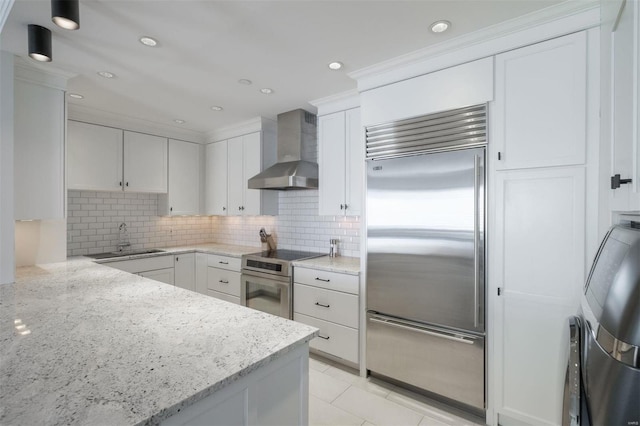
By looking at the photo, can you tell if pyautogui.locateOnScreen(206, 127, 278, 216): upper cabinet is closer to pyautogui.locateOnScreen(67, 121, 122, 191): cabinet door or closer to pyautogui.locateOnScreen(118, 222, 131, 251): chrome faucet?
pyautogui.locateOnScreen(118, 222, 131, 251): chrome faucet

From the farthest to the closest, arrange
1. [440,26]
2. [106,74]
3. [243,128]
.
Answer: [243,128] < [106,74] < [440,26]

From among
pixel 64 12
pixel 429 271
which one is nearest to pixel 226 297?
pixel 429 271

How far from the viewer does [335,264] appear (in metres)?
2.90

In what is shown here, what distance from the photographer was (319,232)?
3.68 m

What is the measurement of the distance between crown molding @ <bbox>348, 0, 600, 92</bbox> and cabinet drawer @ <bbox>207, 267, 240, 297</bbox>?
104 inches

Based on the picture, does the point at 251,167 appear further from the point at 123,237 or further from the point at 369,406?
the point at 369,406

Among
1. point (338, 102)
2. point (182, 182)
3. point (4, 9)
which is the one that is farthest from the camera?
point (182, 182)

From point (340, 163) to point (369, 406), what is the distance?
213cm

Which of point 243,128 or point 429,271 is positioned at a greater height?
point 243,128

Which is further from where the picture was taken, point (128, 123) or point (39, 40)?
point (128, 123)

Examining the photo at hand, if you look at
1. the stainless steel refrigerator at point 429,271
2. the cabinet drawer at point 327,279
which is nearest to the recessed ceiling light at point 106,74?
the stainless steel refrigerator at point 429,271

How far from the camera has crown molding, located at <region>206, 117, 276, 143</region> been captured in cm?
382

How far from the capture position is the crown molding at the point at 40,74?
7.37 ft

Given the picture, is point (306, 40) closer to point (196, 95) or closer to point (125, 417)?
point (196, 95)
